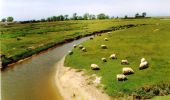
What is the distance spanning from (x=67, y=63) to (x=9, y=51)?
16937 mm

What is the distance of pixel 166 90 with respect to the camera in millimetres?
25875

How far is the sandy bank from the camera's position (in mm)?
28422

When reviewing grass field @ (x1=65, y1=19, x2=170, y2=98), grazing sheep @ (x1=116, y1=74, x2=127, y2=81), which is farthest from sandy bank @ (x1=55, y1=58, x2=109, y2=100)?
grazing sheep @ (x1=116, y1=74, x2=127, y2=81)

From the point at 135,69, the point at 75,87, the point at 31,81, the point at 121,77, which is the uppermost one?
the point at 135,69

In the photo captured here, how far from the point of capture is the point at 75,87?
3203 cm

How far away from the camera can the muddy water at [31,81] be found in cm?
3132

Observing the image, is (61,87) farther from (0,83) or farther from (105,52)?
(105,52)

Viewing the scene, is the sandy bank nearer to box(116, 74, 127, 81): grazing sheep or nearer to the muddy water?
the muddy water

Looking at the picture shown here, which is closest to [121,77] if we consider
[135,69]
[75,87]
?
[135,69]

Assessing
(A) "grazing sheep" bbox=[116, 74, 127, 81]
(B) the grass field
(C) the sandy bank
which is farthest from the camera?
(A) "grazing sheep" bbox=[116, 74, 127, 81]

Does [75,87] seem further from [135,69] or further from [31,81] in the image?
[31,81]

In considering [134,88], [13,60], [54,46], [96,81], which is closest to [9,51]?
[13,60]

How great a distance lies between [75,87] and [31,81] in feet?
25.2

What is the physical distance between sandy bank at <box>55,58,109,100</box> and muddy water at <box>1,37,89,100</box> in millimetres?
851
